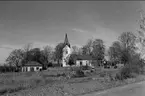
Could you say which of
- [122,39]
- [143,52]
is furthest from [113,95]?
[122,39]

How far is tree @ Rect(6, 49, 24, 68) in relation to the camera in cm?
7056

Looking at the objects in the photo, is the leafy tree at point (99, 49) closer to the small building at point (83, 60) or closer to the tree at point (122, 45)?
the small building at point (83, 60)

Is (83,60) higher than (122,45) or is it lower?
lower

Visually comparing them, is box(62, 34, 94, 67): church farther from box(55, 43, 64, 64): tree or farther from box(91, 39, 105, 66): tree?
box(91, 39, 105, 66): tree

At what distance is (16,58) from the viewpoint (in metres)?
71.6

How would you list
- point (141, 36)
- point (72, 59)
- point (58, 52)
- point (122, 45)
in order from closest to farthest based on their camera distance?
point (141, 36)
point (122, 45)
point (72, 59)
point (58, 52)

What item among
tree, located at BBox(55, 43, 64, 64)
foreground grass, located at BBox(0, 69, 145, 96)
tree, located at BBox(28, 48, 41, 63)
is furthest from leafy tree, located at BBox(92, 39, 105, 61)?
foreground grass, located at BBox(0, 69, 145, 96)

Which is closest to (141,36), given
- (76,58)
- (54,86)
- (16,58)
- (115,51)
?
(54,86)

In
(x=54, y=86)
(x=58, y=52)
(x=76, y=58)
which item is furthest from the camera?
(x=58, y=52)

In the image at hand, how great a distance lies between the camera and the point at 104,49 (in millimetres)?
73312

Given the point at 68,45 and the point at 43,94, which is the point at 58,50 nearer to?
the point at 68,45

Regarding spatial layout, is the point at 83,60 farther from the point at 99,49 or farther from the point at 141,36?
the point at 141,36

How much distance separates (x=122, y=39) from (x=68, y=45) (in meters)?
34.7

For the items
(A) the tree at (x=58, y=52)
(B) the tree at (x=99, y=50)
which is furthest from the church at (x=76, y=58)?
(B) the tree at (x=99, y=50)
